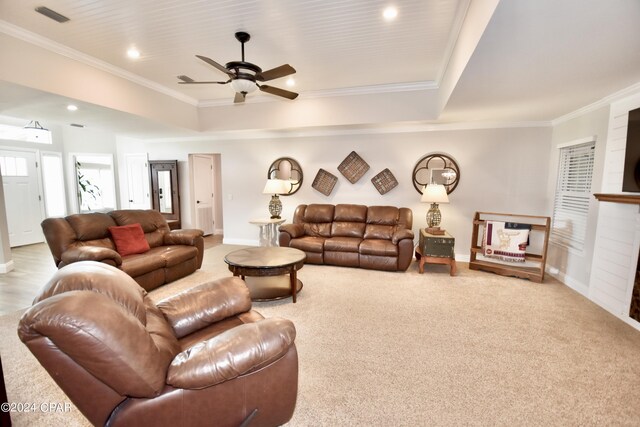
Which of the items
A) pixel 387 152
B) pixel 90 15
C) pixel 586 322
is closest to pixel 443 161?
pixel 387 152

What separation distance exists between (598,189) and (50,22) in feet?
20.8

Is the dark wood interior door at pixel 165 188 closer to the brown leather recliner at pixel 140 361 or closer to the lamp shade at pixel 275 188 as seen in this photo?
the lamp shade at pixel 275 188

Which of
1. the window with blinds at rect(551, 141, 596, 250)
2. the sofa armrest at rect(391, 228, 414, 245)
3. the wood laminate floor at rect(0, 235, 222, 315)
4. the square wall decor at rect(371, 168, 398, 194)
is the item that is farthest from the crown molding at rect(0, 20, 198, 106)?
the window with blinds at rect(551, 141, 596, 250)

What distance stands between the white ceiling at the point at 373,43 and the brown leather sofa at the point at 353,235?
1881 millimetres

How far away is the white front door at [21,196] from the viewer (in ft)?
18.9

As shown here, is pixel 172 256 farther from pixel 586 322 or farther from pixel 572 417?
pixel 586 322

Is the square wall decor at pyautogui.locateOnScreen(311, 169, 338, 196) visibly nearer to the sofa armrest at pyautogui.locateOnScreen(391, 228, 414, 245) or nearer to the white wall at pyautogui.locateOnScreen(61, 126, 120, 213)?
the sofa armrest at pyautogui.locateOnScreen(391, 228, 414, 245)

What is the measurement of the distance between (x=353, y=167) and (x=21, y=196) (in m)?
7.00

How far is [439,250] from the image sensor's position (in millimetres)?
4230

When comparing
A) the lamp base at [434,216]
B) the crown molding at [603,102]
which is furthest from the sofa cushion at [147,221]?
the crown molding at [603,102]

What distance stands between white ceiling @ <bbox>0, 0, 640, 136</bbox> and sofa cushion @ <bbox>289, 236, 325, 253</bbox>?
2.53 metres

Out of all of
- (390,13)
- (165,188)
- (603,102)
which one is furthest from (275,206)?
(603,102)

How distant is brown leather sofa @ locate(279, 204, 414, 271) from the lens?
4.30m

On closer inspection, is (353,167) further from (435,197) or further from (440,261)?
(440,261)
